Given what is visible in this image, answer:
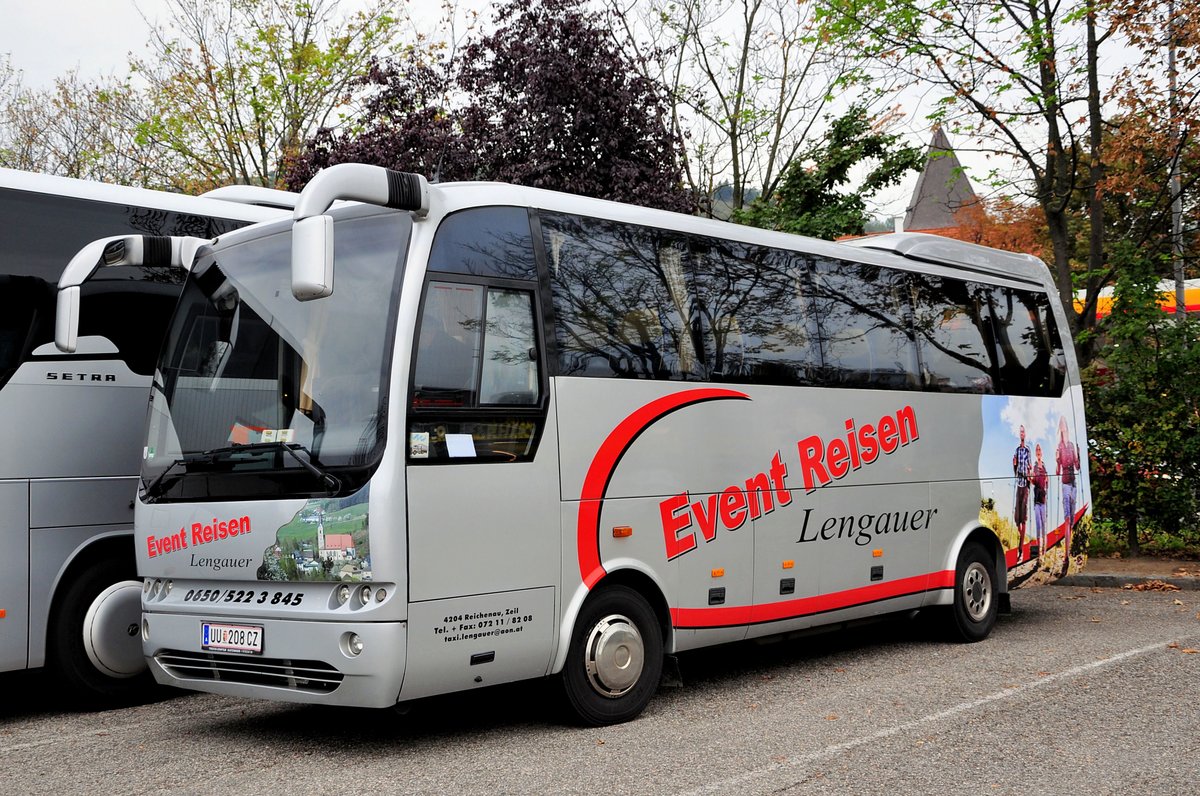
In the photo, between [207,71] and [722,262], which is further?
[207,71]

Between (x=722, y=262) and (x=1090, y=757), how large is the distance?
13.3 ft

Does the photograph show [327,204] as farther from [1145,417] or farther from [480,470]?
[1145,417]

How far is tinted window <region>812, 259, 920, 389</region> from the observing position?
9594 millimetres

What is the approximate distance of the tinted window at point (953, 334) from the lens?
1064 cm

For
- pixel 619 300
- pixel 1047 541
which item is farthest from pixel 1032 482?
pixel 619 300

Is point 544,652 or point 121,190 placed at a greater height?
point 121,190

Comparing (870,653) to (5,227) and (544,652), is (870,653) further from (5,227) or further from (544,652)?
(5,227)

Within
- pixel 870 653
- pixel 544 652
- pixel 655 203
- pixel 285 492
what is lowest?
pixel 870 653

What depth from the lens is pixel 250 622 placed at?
22.4 ft

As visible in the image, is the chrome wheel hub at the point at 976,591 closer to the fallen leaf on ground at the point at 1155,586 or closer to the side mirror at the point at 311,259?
the fallen leaf on ground at the point at 1155,586

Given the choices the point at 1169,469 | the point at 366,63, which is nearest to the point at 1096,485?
the point at 1169,469

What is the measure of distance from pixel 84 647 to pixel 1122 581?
1090cm

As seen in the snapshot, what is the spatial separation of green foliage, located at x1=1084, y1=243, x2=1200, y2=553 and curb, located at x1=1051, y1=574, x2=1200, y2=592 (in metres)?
1.55

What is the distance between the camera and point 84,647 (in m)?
8.41
